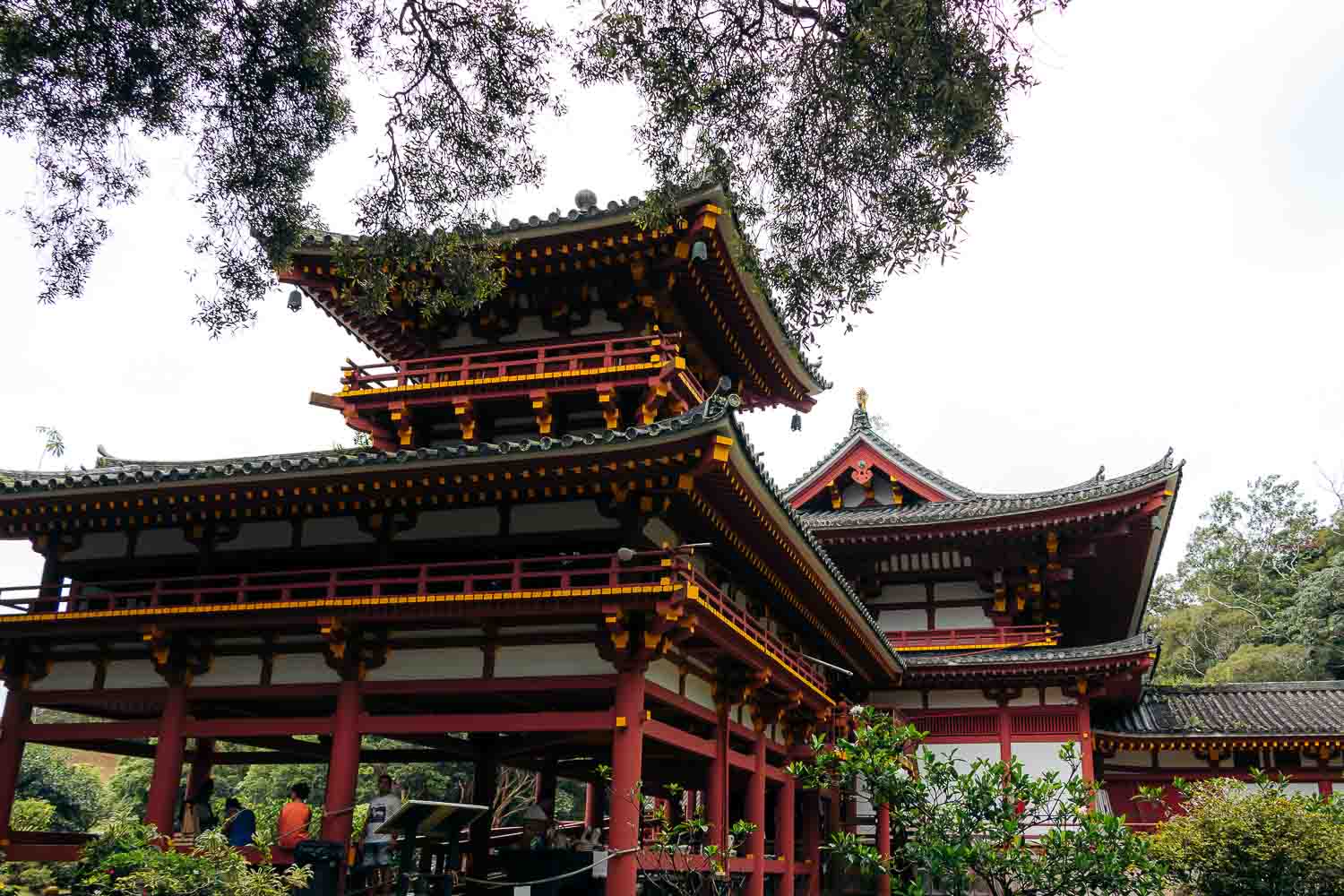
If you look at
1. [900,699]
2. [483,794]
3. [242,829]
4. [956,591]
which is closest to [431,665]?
[242,829]

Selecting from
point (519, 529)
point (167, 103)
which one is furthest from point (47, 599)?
point (167, 103)

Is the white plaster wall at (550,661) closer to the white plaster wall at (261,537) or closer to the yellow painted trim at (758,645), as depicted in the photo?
the yellow painted trim at (758,645)

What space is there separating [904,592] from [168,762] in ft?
53.4

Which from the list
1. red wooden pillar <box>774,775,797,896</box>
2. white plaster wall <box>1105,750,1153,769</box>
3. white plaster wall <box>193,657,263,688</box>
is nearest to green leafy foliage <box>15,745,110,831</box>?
white plaster wall <box>193,657,263,688</box>

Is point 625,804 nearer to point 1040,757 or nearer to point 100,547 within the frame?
point 100,547

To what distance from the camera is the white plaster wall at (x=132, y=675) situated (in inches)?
624

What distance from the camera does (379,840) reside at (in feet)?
43.9

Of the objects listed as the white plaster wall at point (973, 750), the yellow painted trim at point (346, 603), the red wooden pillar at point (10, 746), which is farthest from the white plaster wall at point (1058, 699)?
the red wooden pillar at point (10, 746)

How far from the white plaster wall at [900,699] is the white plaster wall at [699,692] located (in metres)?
8.21

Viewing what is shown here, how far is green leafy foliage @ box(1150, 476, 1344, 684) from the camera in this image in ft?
170

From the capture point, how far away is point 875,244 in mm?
10930

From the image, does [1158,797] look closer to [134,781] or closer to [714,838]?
[714,838]

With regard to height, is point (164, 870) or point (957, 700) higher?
point (957, 700)

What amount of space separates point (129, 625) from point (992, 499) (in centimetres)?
1809
